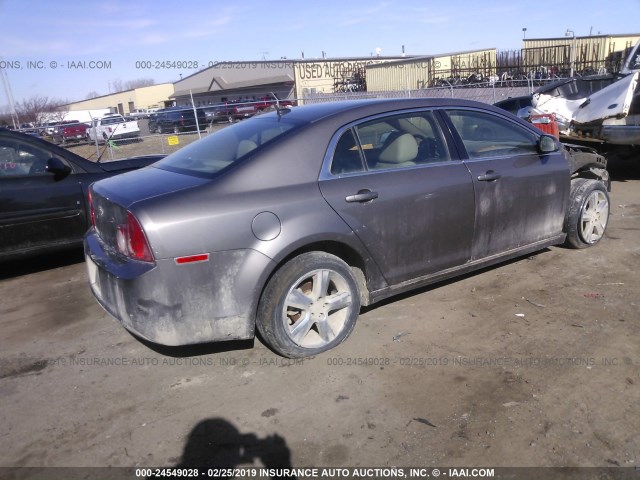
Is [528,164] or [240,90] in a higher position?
[240,90]

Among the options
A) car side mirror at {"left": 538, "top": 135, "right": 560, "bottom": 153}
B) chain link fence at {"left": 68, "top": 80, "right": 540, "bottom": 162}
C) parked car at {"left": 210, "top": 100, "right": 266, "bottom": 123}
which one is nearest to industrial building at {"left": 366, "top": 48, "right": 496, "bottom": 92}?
chain link fence at {"left": 68, "top": 80, "right": 540, "bottom": 162}

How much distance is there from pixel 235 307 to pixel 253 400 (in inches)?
21.4

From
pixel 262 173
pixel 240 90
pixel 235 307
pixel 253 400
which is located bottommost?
pixel 253 400

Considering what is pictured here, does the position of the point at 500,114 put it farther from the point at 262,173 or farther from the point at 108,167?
the point at 108,167

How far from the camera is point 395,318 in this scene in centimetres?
399

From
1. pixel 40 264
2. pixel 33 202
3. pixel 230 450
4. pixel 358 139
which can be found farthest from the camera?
pixel 40 264

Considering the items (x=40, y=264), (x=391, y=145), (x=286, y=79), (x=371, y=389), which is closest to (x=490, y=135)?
(x=391, y=145)

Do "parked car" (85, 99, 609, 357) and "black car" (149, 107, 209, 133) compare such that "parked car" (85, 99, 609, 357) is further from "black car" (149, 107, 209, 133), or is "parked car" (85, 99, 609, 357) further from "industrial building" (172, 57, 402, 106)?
"industrial building" (172, 57, 402, 106)

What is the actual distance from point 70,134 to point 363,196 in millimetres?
20784

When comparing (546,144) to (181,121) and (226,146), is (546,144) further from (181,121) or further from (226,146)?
(181,121)

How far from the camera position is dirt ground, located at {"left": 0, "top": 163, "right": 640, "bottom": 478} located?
8.45ft

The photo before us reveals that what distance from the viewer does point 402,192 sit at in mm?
3594

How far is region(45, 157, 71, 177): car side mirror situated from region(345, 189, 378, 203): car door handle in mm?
3437

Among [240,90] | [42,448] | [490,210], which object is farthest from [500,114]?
[240,90]
